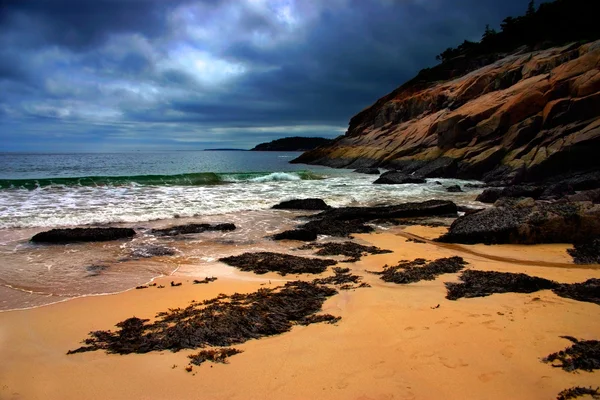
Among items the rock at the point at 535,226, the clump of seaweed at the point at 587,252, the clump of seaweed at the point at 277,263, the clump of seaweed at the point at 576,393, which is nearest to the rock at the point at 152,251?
the clump of seaweed at the point at 277,263

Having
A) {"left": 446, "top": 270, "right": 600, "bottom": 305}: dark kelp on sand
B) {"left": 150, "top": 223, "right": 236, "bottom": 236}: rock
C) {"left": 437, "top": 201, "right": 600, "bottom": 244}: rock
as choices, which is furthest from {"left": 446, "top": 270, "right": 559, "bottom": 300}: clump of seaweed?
{"left": 150, "top": 223, "right": 236, "bottom": 236}: rock

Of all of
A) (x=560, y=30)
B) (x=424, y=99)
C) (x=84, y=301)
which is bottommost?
(x=84, y=301)

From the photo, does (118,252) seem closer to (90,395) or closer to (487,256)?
(90,395)

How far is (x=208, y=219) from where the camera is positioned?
12.3m

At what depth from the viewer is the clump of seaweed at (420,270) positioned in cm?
613

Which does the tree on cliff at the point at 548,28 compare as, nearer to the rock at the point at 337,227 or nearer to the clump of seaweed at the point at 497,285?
the rock at the point at 337,227

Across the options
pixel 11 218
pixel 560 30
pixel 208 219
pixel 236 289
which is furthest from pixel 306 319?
pixel 560 30

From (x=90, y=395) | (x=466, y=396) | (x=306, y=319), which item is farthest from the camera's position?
(x=306, y=319)

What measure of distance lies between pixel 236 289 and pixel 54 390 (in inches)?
112

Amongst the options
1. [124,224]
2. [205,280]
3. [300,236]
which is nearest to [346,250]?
[300,236]

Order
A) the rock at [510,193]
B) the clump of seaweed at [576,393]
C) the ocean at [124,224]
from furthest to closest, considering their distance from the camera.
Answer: the rock at [510,193], the ocean at [124,224], the clump of seaweed at [576,393]

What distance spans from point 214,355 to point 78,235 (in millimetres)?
6949

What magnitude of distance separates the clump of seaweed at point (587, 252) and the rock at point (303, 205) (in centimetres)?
810

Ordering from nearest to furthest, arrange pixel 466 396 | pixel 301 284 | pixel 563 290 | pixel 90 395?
pixel 466 396
pixel 90 395
pixel 563 290
pixel 301 284
